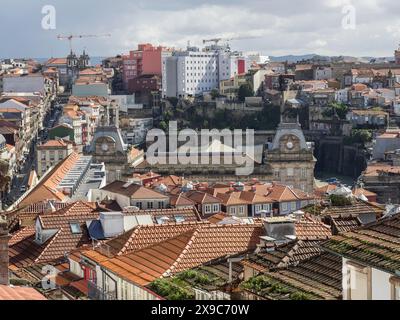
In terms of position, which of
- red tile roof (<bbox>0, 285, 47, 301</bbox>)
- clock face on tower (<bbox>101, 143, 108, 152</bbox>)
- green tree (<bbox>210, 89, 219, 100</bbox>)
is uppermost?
red tile roof (<bbox>0, 285, 47, 301</bbox>)

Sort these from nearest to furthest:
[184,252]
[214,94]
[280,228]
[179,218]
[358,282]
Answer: [358,282] → [184,252] → [280,228] → [179,218] → [214,94]

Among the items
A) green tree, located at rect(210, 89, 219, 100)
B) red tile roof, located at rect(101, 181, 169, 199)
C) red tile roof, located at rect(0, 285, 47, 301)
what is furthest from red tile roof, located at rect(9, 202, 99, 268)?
green tree, located at rect(210, 89, 219, 100)

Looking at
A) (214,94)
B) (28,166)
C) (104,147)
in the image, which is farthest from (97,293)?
(214,94)

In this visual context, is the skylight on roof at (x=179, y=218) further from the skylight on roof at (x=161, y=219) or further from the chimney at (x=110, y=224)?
the chimney at (x=110, y=224)

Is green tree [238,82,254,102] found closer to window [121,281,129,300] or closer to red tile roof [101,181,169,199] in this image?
red tile roof [101,181,169,199]

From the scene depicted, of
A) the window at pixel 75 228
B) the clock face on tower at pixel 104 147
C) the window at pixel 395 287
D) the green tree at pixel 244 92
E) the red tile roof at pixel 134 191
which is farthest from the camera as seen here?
the green tree at pixel 244 92

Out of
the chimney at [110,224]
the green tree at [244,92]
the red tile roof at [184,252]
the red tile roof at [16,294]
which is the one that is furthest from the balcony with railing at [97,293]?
the green tree at [244,92]

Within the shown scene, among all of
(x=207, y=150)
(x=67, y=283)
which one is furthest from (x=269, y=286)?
(x=207, y=150)

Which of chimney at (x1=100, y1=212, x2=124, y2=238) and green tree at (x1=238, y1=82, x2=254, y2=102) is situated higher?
chimney at (x1=100, y1=212, x2=124, y2=238)

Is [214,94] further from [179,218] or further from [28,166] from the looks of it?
[179,218]
